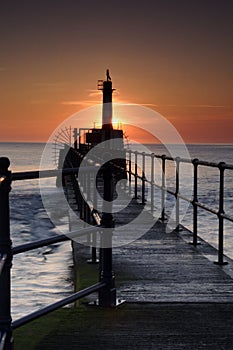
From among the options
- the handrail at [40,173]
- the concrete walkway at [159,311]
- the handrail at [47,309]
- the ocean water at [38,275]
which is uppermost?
the handrail at [40,173]

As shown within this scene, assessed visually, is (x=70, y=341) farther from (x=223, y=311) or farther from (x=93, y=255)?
(x=93, y=255)

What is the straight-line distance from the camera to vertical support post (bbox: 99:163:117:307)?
434cm

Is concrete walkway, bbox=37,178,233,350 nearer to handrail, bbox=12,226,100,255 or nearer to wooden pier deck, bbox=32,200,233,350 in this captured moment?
wooden pier deck, bbox=32,200,233,350

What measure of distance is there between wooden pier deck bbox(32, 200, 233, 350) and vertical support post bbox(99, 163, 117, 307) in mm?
102

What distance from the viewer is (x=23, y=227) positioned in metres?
16.0

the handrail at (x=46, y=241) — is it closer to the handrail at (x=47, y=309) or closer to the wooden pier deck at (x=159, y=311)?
the handrail at (x=47, y=309)

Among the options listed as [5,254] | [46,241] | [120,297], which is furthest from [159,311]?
[5,254]

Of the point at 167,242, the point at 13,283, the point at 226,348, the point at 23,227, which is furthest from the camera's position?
the point at 23,227

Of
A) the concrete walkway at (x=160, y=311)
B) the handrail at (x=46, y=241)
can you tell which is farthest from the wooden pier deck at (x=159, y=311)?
the handrail at (x=46, y=241)

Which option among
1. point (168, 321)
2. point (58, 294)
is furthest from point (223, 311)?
point (58, 294)

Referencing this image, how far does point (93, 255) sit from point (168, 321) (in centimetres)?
206

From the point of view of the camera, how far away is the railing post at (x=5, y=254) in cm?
288

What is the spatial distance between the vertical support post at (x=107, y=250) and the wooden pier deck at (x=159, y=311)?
4.0 inches

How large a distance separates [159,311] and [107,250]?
0.60m
